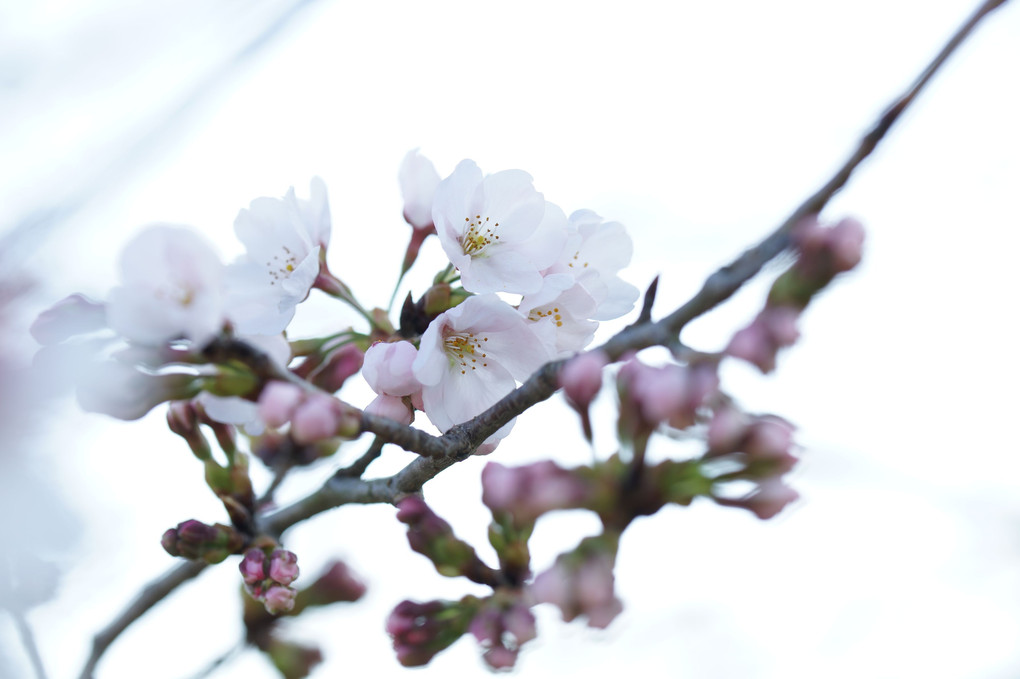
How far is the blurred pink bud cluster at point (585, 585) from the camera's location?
44cm

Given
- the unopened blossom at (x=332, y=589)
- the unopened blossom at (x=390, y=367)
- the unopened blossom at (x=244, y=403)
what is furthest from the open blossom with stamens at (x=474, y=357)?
the unopened blossom at (x=332, y=589)

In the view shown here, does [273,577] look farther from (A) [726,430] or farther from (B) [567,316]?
(A) [726,430]

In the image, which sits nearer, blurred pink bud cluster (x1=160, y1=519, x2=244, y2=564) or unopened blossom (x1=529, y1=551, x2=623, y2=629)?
unopened blossom (x1=529, y1=551, x2=623, y2=629)

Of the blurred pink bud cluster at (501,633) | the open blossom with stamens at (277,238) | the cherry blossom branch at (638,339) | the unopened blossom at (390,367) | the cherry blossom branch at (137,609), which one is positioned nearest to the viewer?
the cherry blossom branch at (638,339)

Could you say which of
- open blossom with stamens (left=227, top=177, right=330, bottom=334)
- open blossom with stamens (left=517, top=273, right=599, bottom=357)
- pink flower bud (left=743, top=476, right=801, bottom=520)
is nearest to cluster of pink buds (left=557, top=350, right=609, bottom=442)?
pink flower bud (left=743, top=476, right=801, bottom=520)

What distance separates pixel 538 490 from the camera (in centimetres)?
48

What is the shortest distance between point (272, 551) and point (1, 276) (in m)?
0.38

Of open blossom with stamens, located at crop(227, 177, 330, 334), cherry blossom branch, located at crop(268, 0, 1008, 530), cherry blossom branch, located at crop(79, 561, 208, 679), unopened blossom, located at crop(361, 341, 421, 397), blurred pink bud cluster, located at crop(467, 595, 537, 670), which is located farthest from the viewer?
cherry blossom branch, located at crop(79, 561, 208, 679)

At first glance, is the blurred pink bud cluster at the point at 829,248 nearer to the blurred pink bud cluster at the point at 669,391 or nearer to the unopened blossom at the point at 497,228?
the blurred pink bud cluster at the point at 669,391

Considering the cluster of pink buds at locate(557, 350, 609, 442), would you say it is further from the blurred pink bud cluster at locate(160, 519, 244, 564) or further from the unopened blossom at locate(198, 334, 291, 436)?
the blurred pink bud cluster at locate(160, 519, 244, 564)

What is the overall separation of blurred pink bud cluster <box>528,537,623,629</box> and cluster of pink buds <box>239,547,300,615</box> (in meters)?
0.34

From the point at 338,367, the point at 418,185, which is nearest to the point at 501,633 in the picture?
the point at 338,367

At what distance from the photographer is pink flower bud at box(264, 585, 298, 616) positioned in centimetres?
72

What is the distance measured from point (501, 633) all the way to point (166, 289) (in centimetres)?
29
